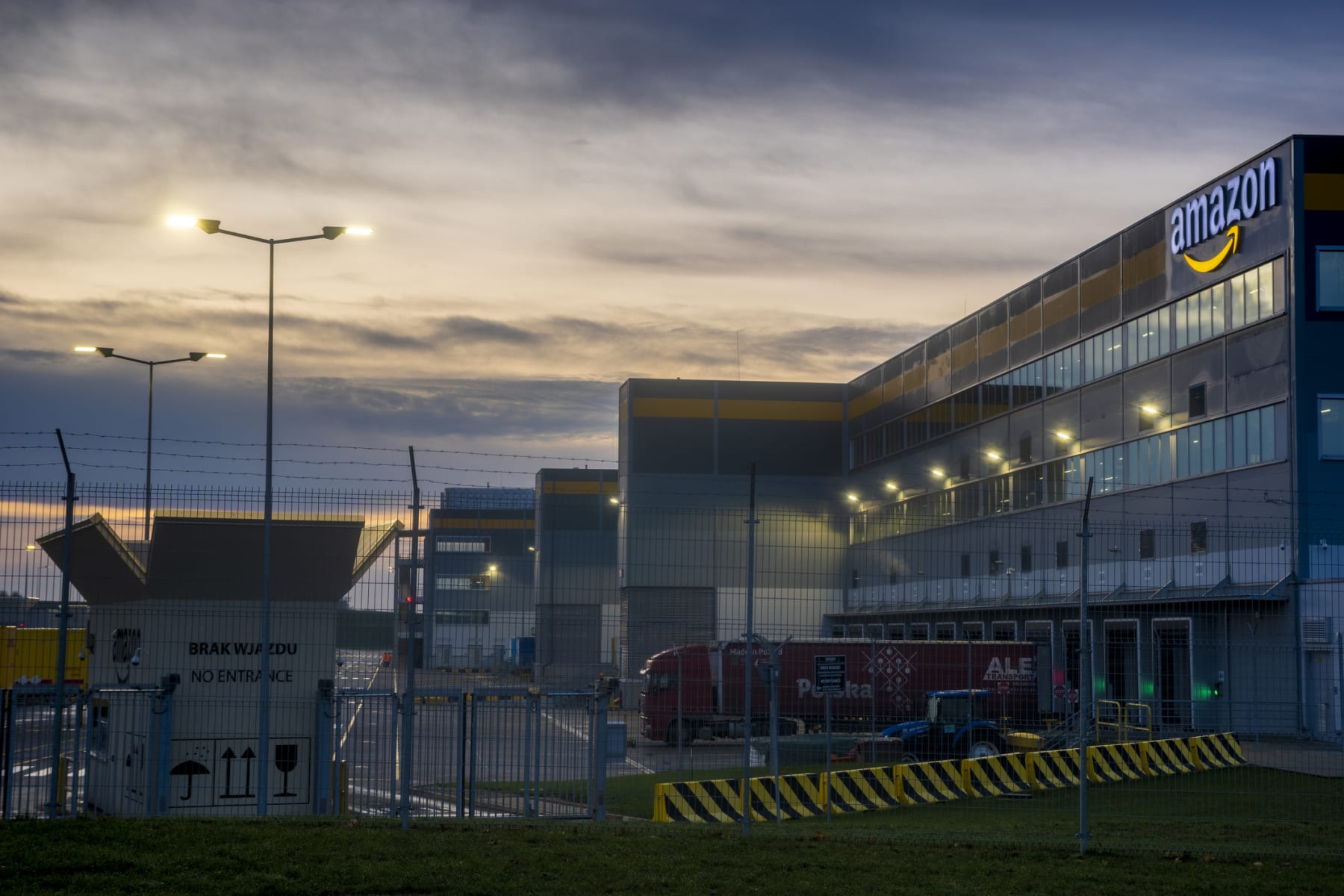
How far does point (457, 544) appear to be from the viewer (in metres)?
16.7

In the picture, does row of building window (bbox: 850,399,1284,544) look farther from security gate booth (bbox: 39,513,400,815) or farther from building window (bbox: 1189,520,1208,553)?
security gate booth (bbox: 39,513,400,815)

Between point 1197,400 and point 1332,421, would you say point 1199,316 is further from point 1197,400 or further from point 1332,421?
point 1332,421

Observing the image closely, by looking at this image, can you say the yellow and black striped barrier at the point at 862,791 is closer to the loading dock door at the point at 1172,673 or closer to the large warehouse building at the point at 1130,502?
the large warehouse building at the point at 1130,502

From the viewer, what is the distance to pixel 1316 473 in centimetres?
3102

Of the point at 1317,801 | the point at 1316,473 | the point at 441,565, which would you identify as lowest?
the point at 1317,801

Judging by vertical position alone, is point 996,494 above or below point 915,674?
above

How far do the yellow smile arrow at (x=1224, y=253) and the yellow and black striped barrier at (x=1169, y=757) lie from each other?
15758mm

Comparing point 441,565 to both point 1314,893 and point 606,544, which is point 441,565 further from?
point 1314,893

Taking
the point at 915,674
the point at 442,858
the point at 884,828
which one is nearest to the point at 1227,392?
the point at 915,674

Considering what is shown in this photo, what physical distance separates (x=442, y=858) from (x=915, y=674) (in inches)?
948

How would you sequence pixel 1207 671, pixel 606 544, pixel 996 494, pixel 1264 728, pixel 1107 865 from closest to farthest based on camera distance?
pixel 1107 865
pixel 606 544
pixel 1264 728
pixel 1207 671
pixel 996 494

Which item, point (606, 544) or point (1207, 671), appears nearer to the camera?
point (606, 544)

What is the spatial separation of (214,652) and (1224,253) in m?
29.0

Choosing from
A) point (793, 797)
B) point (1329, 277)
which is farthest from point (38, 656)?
point (1329, 277)
